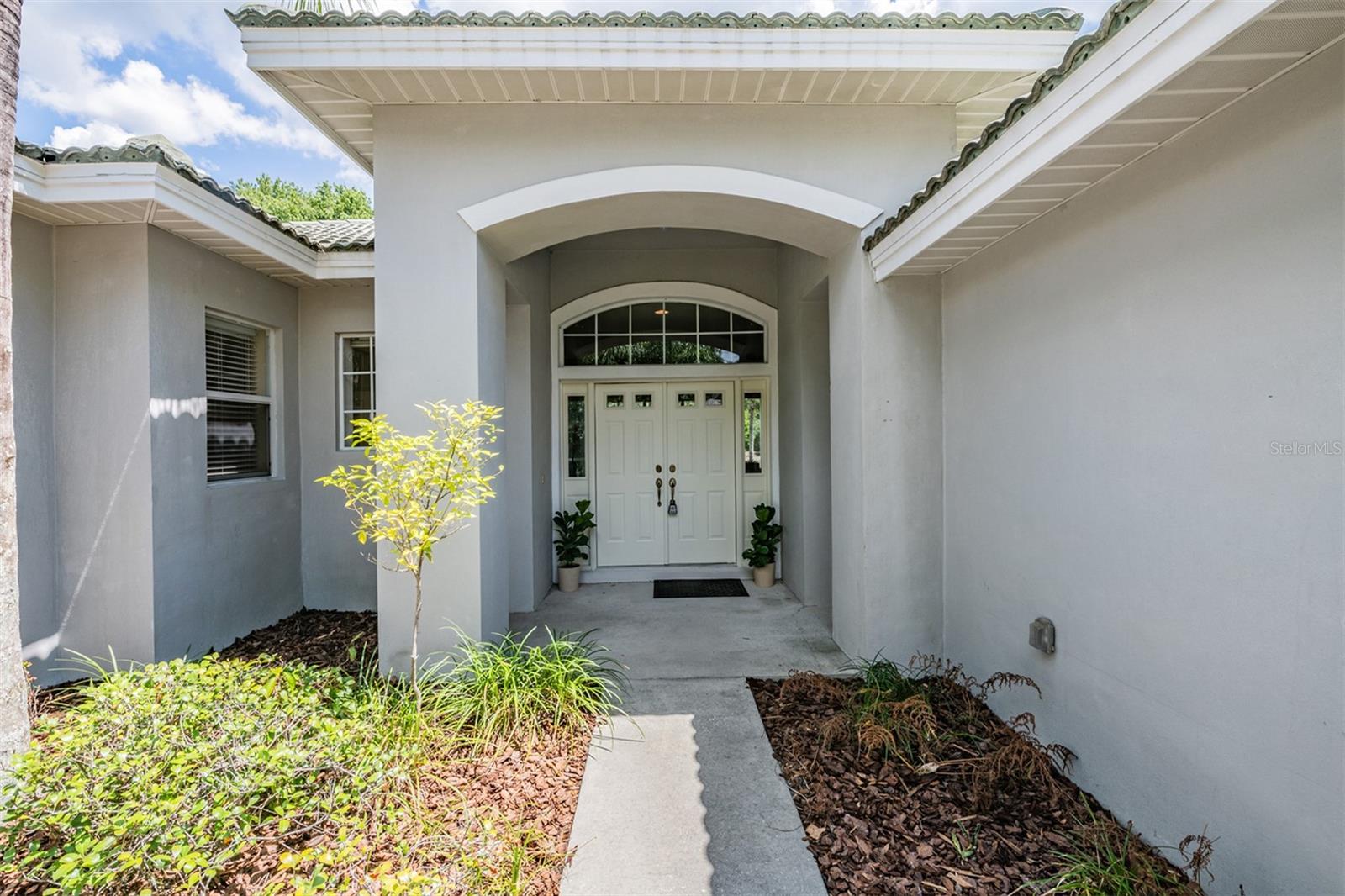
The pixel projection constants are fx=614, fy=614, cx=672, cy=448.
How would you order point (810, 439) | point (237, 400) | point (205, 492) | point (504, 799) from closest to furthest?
1. point (504, 799)
2. point (205, 492)
3. point (237, 400)
4. point (810, 439)

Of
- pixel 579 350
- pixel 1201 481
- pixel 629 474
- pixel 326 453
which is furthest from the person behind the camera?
pixel 629 474

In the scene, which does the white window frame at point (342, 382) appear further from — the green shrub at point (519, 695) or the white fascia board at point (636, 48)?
the green shrub at point (519, 695)

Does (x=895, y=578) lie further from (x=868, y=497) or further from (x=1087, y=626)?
(x=1087, y=626)

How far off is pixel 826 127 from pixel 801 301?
2.01 m

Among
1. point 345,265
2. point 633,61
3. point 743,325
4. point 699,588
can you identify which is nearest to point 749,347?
point 743,325

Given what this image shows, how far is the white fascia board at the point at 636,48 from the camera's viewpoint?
12.7ft

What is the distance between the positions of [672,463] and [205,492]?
4598 millimetres

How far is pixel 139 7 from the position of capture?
3.93m

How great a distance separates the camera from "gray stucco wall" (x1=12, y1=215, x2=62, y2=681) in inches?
160

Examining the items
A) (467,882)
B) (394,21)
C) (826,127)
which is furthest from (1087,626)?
(394,21)

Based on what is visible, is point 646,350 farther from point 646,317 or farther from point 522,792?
point 522,792

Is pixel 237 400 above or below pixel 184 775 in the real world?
above

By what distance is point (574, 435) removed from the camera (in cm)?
753

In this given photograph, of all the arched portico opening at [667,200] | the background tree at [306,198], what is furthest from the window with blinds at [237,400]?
the background tree at [306,198]
